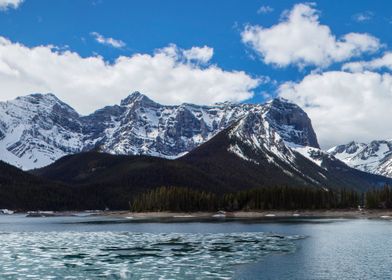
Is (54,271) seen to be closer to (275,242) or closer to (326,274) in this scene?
(326,274)

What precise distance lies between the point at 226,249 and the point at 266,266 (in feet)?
67.2

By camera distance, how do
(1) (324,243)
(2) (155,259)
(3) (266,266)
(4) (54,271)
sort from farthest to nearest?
(1) (324,243) → (2) (155,259) → (3) (266,266) → (4) (54,271)

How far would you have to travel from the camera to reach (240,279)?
59.4 m

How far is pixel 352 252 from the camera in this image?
84125mm

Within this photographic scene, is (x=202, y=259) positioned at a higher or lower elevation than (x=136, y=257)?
lower

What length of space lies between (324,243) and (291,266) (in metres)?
32.8

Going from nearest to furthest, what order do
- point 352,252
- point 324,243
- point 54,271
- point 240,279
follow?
point 240,279 < point 54,271 < point 352,252 < point 324,243

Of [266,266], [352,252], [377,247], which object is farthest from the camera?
[377,247]

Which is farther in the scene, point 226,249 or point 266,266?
point 226,249

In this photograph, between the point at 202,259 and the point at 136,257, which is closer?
the point at 202,259

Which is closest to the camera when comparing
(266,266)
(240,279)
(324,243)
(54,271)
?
(240,279)

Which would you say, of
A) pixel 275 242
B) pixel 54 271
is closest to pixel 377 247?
pixel 275 242

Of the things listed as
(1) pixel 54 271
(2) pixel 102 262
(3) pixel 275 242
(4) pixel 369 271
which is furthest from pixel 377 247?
(1) pixel 54 271

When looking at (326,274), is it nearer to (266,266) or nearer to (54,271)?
(266,266)
